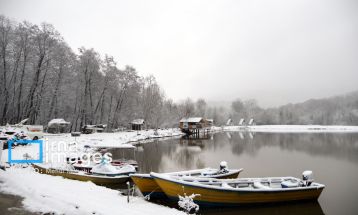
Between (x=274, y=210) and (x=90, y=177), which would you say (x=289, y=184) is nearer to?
(x=274, y=210)

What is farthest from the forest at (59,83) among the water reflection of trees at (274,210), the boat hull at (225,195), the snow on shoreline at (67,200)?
the water reflection of trees at (274,210)

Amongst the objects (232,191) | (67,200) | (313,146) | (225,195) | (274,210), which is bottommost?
(313,146)

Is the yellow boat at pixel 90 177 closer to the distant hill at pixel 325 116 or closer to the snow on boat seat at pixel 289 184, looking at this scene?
the snow on boat seat at pixel 289 184

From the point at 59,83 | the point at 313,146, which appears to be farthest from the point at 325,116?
the point at 59,83

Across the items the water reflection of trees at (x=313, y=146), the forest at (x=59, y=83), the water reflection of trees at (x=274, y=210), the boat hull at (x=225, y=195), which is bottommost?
the water reflection of trees at (x=313, y=146)

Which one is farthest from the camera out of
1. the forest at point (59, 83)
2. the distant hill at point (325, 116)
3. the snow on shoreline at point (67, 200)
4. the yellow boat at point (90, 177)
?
the distant hill at point (325, 116)

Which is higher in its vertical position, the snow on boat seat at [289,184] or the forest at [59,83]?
the forest at [59,83]

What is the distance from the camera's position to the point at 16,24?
35.6 meters

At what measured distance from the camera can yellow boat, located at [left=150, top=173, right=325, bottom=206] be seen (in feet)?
38.1

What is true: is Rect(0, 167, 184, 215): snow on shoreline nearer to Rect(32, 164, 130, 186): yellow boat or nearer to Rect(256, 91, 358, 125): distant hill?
Rect(32, 164, 130, 186): yellow boat

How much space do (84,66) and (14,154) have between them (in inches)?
1114

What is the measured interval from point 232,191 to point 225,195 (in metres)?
0.40

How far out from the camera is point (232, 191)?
11617mm

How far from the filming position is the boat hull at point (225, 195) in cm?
1161
